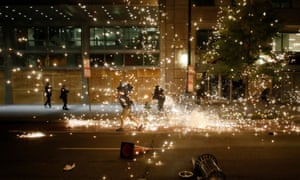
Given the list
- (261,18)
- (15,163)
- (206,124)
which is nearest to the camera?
(15,163)

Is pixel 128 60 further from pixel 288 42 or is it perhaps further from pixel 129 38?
pixel 288 42

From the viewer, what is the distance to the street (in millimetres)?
8141

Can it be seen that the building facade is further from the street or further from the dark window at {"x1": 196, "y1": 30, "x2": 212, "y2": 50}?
the street

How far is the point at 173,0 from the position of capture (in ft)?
74.1

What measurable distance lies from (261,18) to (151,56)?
27.9 feet

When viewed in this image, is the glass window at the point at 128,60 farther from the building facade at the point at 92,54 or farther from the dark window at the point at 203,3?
the dark window at the point at 203,3

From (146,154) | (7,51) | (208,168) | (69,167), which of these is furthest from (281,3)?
(69,167)

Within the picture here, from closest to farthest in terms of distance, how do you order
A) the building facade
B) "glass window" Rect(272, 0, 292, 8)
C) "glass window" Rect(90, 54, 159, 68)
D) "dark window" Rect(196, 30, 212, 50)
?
1. "dark window" Rect(196, 30, 212, 50)
2. "glass window" Rect(272, 0, 292, 8)
3. the building facade
4. "glass window" Rect(90, 54, 159, 68)

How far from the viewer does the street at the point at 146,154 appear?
26.7ft

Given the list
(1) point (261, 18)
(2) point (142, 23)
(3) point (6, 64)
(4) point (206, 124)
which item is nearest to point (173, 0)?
(2) point (142, 23)

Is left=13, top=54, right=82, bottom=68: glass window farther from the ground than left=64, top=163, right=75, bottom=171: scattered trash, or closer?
farther from the ground

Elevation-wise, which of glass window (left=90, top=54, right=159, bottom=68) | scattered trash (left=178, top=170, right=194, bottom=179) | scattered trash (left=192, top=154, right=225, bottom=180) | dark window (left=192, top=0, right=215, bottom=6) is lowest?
scattered trash (left=178, top=170, right=194, bottom=179)

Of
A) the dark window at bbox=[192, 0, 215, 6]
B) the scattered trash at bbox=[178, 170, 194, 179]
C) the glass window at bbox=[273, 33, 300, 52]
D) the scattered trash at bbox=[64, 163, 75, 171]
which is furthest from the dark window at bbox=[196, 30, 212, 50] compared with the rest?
the scattered trash at bbox=[178, 170, 194, 179]

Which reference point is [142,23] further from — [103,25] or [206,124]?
[206,124]
